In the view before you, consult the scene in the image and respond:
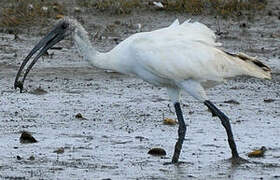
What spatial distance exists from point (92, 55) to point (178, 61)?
A: 882mm

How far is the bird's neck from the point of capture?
991cm

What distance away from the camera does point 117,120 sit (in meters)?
11.4

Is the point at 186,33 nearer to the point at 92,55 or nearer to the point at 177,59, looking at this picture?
the point at 177,59

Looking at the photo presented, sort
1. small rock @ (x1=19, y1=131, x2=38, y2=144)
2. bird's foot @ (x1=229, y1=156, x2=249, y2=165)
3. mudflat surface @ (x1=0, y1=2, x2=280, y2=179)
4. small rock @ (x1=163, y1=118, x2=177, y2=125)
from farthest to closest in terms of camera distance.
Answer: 1. small rock @ (x1=163, y1=118, x2=177, y2=125)
2. small rock @ (x1=19, y1=131, x2=38, y2=144)
3. bird's foot @ (x1=229, y1=156, x2=249, y2=165)
4. mudflat surface @ (x1=0, y1=2, x2=280, y2=179)

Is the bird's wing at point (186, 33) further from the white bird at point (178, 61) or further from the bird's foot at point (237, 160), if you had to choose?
the bird's foot at point (237, 160)

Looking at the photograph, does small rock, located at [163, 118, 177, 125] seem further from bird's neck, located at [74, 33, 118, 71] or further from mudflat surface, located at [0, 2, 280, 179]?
bird's neck, located at [74, 33, 118, 71]

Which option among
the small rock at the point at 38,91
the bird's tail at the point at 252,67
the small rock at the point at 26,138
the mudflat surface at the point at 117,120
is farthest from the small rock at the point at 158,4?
the small rock at the point at 26,138

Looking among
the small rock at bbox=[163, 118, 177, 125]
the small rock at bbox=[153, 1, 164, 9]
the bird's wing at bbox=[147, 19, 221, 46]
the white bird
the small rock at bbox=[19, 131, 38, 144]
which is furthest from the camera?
the small rock at bbox=[153, 1, 164, 9]

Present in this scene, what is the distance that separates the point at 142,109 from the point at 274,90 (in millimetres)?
2168

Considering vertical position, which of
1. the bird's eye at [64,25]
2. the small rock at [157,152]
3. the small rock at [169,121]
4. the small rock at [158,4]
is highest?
the small rock at [158,4]

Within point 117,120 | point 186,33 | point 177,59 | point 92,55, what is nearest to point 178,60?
point 177,59

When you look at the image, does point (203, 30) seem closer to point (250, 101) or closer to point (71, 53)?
point (250, 101)

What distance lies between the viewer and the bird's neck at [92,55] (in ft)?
32.5

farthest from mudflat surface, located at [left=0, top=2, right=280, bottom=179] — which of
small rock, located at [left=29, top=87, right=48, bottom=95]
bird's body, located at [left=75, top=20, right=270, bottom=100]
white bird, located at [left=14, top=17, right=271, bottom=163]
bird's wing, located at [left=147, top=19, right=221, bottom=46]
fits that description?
bird's wing, located at [left=147, top=19, right=221, bottom=46]
